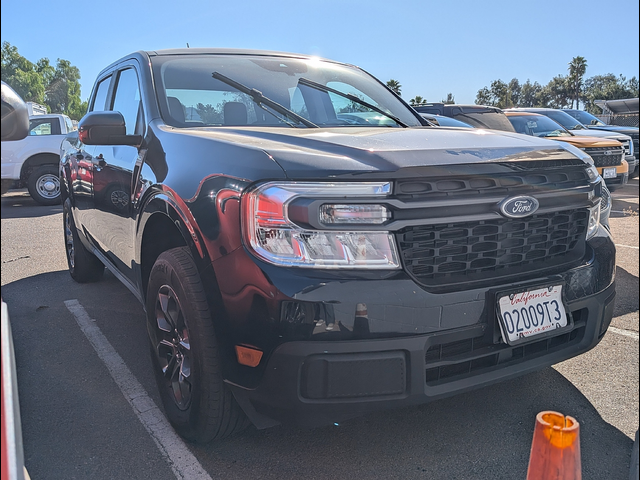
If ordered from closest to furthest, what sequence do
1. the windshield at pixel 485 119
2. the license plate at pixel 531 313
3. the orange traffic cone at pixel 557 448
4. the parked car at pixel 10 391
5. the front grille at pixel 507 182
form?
1. the parked car at pixel 10 391
2. the orange traffic cone at pixel 557 448
3. the front grille at pixel 507 182
4. the license plate at pixel 531 313
5. the windshield at pixel 485 119

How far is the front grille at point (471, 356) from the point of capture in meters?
2.02

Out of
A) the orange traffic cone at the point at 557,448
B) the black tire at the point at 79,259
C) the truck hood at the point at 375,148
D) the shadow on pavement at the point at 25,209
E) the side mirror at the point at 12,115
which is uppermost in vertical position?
the side mirror at the point at 12,115

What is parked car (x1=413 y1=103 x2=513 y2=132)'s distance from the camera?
9109 millimetres

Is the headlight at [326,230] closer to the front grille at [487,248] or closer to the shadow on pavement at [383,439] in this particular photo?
the front grille at [487,248]

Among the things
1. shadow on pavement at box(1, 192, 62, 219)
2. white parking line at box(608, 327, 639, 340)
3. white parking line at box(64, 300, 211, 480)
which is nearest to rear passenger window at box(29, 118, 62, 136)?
shadow on pavement at box(1, 192, 62, 219)

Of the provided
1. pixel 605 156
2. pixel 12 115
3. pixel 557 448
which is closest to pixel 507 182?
pixel 557 448

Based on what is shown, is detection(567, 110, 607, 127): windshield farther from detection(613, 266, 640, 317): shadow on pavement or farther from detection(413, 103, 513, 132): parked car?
detection(613, 266, 640, 317): shadow on pavement

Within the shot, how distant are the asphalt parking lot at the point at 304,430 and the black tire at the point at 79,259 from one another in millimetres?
1077

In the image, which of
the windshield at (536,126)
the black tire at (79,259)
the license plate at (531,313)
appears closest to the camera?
the license plate at (531,313)

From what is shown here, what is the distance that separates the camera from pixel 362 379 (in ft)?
6.25

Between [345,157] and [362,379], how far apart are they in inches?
30.3

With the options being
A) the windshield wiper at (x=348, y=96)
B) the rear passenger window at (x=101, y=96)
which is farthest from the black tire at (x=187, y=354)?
the rear passenger window at (x=101, y=96)

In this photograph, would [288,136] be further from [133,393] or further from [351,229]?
[133,393]

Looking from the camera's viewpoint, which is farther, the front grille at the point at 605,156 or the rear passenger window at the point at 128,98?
the front grille at the point at 605,156
